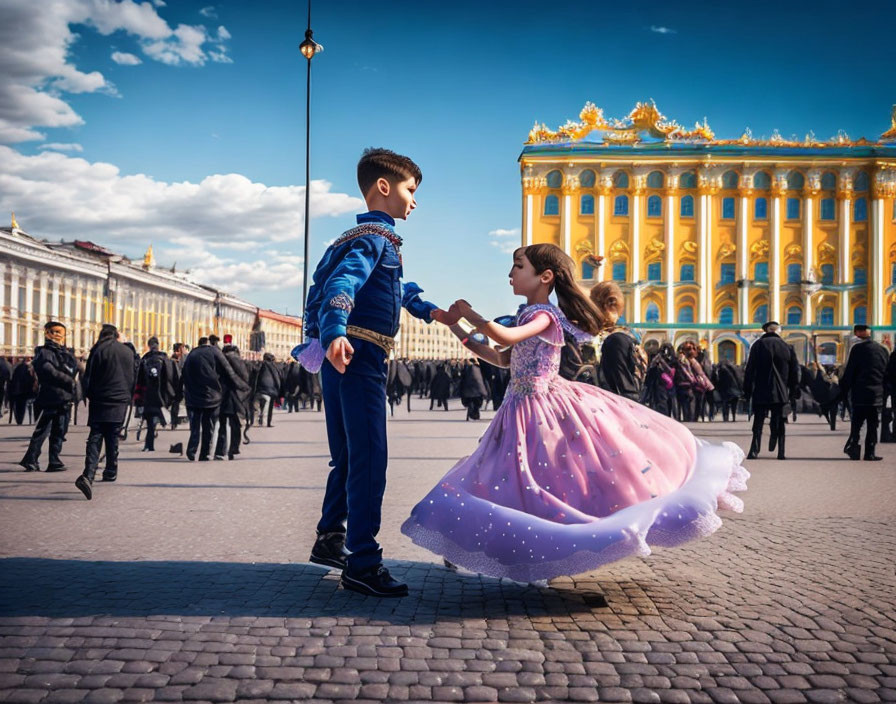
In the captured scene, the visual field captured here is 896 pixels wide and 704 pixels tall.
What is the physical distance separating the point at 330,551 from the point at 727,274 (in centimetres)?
6175

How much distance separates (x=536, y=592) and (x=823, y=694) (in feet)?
5.38

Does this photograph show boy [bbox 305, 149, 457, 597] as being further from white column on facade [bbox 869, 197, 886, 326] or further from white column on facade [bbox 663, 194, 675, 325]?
white column on facade [bbox 869, 197, 886, 326]

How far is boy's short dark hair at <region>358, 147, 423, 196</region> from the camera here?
4.73 metres

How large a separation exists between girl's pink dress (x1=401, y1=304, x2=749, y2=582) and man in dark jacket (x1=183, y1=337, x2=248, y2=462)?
859 centimetres

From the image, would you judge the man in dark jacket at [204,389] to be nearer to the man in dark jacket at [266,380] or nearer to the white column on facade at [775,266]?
the man in dark jacket at [266,380]

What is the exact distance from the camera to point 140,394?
47.3 ft

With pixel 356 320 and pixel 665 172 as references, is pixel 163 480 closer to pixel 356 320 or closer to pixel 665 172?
pixel 356 320

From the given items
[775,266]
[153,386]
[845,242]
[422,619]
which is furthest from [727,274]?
[422,619]

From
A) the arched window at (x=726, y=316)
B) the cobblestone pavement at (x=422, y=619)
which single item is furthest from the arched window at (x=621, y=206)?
the cobblestone pavement at (x=422, y=619)

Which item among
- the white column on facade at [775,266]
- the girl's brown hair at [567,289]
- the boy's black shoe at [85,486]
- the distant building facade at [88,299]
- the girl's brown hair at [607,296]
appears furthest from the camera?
the distant building facade at [88,299]

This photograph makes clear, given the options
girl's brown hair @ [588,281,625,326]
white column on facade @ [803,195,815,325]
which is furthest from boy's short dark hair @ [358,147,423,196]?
white column on facade @ [803,195,815,325]

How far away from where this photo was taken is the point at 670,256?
6225 centimetres

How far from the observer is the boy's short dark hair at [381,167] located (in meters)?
4.73

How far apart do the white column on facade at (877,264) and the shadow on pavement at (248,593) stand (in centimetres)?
6376
